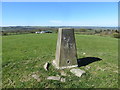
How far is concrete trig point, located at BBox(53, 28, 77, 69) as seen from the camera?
7551 mm

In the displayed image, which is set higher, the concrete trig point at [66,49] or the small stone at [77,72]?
the concrete trig point at [66,49]

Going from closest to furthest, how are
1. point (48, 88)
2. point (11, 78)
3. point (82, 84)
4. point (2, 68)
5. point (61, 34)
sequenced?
point (48, 88)
point (82, 84)
point (11, 78)
point (61, 34)
point (2, 68)

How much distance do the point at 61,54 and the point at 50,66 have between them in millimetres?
1240

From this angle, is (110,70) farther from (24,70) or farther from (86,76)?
(24,70)

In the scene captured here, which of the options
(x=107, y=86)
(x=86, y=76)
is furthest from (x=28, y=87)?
(x=107, y=86)

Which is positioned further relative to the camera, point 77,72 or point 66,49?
point 66,49

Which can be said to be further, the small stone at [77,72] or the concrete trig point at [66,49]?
the concrete trig point at [66,49]

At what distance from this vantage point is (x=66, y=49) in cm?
768

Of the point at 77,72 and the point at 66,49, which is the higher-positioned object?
the point at 66,49

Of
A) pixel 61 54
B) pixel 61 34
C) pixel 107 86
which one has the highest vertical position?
pixel 61 34

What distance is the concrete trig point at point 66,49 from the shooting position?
24.8 feet

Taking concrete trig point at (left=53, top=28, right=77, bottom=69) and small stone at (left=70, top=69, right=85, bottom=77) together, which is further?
concrete trig point at (left=53, top=28, right=77, bottom=69)

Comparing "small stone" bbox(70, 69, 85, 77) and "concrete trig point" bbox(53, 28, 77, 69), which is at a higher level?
"concrete trig point" bbox(53, 28, 77, 69)

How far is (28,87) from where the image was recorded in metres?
5.68
